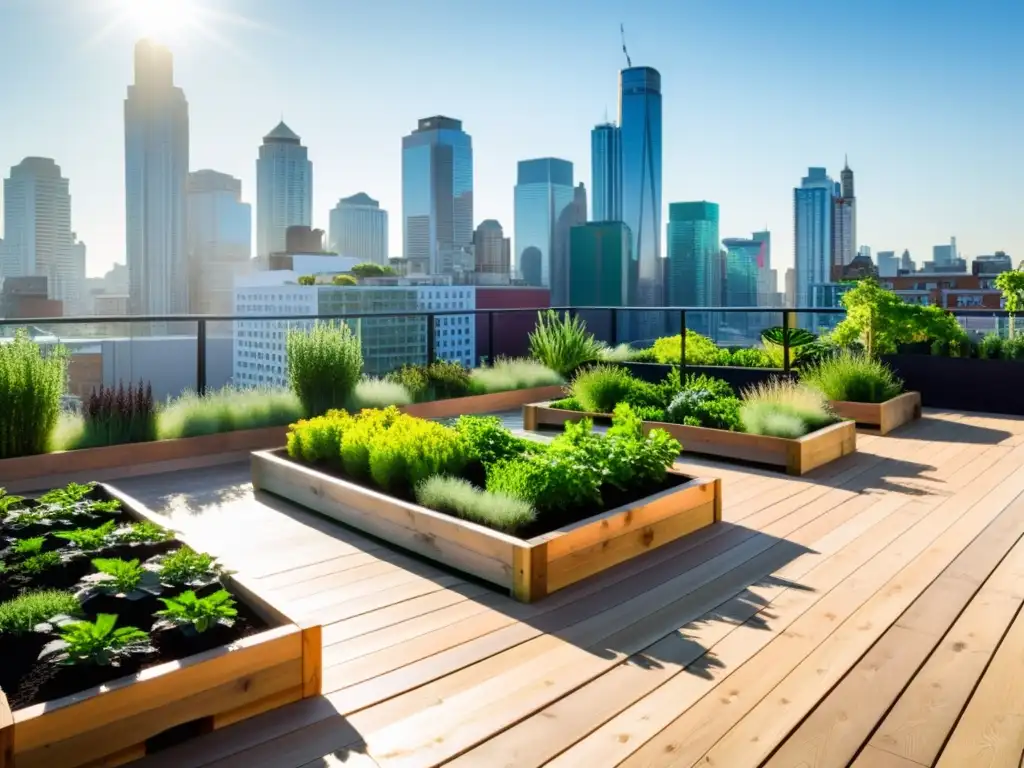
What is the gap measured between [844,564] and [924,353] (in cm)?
521

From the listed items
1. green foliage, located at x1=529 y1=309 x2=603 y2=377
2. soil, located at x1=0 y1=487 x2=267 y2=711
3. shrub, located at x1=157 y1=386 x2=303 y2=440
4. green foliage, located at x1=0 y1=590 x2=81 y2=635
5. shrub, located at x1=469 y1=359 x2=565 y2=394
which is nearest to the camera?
soil, located at x1=0 y1=487 x2=267 y2=711

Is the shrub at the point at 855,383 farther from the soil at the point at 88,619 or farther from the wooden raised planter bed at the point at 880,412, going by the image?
the soil at the point at 88,619

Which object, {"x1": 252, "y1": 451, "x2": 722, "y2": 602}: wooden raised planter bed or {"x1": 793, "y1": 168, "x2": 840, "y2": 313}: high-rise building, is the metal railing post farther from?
{"x1": 793, "y1": 168, "x2": 840, "y2": 313}: high-rise building

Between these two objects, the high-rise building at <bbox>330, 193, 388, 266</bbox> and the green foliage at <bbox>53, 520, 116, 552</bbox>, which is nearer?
the green foliage at <bbox>53, 520, 116, 552</bbox>

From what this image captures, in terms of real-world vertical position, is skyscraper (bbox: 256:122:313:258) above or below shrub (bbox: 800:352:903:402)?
above

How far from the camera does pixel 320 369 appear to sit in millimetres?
5930

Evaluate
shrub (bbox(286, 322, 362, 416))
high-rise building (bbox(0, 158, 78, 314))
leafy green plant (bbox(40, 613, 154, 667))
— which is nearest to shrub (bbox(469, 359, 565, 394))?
shrub (bbox(286, 322, 362, 416))

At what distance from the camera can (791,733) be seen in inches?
74.4

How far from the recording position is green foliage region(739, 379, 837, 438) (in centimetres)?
497

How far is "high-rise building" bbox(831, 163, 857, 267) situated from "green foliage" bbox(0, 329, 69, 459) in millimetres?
49924

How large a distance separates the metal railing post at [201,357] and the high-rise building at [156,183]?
64812mm

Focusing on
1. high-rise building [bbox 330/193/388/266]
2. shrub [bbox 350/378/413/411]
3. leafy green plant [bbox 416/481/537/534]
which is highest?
high-rise building [bbox 330/193/388/266]

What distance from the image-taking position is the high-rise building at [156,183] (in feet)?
238

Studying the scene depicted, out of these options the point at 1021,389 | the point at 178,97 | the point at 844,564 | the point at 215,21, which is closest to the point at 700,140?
the point at 215,21
